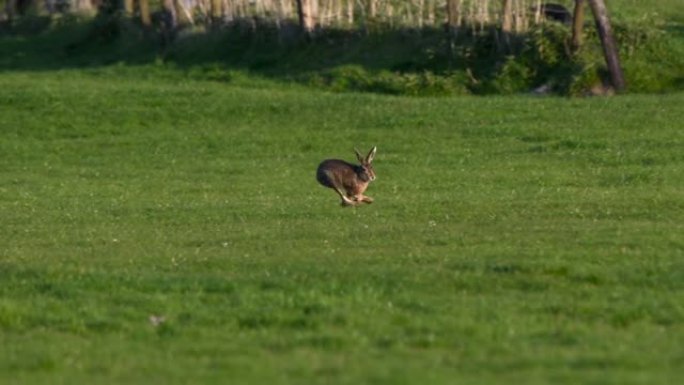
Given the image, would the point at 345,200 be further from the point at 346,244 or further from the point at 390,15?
the point at 390,15

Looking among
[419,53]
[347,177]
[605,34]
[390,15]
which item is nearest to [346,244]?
[347,177]

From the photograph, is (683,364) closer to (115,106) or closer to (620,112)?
(620,112)

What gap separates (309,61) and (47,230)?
19.3 metres

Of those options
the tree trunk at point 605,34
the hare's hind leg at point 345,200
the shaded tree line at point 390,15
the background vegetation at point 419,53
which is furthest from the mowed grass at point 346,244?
the shaded tree line at point 390,15

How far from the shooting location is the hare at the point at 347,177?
817 inches

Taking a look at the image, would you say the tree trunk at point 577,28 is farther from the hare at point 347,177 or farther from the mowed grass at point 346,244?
the hare at point 347,177

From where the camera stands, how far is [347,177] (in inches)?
818

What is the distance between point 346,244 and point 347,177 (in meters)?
4.14

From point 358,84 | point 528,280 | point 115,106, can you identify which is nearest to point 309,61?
point 358,84

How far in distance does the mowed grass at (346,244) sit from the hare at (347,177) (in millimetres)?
288

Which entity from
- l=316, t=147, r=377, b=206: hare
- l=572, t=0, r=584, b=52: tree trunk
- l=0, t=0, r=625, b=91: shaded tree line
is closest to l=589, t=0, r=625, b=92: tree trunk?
l=0, t=0, r=625, b=91: shaded tree line

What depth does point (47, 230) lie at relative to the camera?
19.4 m

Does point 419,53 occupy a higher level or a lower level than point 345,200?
lower

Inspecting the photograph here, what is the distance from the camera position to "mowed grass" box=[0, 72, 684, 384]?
36.9ft
